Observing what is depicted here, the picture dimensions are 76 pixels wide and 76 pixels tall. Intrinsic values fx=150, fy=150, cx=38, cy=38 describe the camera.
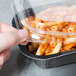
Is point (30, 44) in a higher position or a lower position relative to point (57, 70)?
higher

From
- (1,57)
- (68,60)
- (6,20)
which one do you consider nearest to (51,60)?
(68,60)

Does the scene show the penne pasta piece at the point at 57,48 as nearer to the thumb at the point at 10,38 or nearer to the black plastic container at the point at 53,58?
the black plastic container at the point at 53,58

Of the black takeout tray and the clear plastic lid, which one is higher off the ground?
the clear plastic lid

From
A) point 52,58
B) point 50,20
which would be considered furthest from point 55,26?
point 52,58

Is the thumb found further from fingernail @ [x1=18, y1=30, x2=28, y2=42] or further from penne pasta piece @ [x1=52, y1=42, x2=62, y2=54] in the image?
penne pasta piece @ [x1=52, y1=42, x2=62, y2=54]

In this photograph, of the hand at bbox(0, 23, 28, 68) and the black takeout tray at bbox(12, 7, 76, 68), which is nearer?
the hand at bbox(0, 23, 28, 68)

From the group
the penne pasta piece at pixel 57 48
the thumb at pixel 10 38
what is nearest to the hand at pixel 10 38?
the thumb at pixel 10 38

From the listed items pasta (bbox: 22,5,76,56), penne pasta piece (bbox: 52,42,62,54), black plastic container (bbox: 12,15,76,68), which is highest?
pasta (bbox: 22,5,76,56)

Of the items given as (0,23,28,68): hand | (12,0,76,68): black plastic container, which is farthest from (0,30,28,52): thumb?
(12,0,76,68): black plastic container

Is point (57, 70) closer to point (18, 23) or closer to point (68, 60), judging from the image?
point (68, 60)
